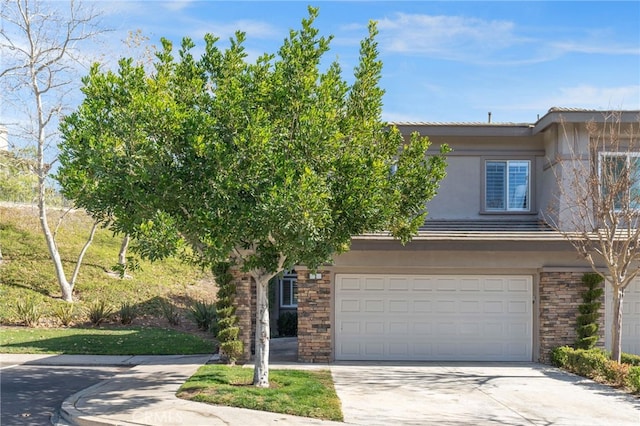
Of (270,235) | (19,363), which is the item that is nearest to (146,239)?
(270,235)

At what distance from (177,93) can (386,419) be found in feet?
21.8

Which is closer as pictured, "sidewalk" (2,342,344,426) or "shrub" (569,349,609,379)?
"sidewalk" (2,342,344,426)

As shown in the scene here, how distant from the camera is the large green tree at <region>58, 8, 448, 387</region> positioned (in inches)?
400

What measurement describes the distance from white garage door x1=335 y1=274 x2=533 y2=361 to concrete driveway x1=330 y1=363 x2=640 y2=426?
0.77m

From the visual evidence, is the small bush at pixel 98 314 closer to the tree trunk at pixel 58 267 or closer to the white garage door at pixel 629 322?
the tree trunk at pixel 58 267

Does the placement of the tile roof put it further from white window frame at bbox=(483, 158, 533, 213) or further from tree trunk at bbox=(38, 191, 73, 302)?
tree trunk at bbox=(38, 191, 73, 302)

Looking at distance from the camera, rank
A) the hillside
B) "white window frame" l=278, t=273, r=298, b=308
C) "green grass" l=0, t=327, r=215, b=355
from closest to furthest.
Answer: "green grass" l=0, t=327, r=215, b=355, "white window frame" l=278, t=273, r=298, b=308, the hillside

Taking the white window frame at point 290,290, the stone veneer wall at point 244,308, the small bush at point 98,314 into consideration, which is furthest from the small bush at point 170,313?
the stone veneer wall at point 244,308

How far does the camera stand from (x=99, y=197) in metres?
10.9

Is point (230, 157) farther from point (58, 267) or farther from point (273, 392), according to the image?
point (58, 267)

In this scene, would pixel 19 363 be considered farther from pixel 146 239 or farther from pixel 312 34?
pixel 312 34

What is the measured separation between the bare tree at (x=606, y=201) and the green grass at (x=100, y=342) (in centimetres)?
1059

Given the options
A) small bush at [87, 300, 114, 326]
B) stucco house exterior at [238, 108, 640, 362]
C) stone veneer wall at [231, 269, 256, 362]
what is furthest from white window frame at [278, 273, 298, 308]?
small bush at [87, 300, 114, 326]

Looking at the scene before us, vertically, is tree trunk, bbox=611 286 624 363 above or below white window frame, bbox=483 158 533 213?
below
